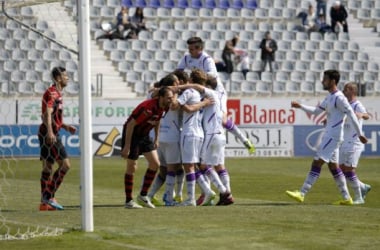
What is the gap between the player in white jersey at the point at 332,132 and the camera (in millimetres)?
17047

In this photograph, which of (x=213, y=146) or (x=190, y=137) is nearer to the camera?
(x=190, y=137)

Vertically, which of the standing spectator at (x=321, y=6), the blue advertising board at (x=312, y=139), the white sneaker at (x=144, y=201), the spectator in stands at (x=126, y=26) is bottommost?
the blue advertising board at (x=312, y=139)

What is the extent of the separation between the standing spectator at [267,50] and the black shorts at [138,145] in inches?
843

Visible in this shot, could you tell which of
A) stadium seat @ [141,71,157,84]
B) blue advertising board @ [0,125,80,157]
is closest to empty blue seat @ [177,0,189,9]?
stadium seat @ [141,71,157,84]

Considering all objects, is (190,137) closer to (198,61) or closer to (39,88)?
(198,61)

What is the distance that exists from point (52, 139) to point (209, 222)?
3.23 metres

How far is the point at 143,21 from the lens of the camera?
3909 centimetres

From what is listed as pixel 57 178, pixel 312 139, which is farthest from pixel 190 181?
pixel 312 139

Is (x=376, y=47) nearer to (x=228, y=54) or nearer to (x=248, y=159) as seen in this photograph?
(x=228, y=54)

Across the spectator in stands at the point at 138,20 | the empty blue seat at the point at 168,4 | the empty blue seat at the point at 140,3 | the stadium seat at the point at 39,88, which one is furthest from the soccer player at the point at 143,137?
the empty blue seat at the point at 168,4

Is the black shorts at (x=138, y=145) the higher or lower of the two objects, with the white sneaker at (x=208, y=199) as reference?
higher

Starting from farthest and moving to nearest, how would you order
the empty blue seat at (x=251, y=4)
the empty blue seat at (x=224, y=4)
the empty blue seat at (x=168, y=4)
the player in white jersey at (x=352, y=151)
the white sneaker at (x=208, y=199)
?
the empty blue seat at (x=251, y=4), the empty blue seat at (x=224, y=4), the empty blue seat at (x=168, y=4), the player in white jersey at (x=352, y=151), the white sneaker at (x=208, y=199)

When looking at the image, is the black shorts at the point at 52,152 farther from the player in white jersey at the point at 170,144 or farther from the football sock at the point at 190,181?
the football sock at the point at 190,181

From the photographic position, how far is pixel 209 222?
1363 cm
